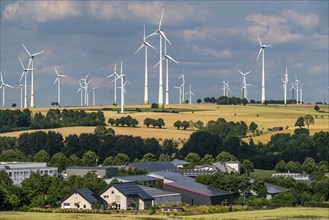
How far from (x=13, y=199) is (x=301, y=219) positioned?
29788 mm

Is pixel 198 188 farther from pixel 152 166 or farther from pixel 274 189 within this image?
pixel 152 166

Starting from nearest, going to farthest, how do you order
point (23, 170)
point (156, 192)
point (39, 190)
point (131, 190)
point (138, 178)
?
1. point (131, 190)
2. point (39, 190)
3. point (156, 192)
4. point (138, 178)
5. point (23, 170)

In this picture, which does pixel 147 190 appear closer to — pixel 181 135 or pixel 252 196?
pixel 252 196

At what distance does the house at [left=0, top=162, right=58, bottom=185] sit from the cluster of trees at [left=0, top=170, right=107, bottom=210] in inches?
520

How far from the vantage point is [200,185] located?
116m

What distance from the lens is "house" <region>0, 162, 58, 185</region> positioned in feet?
424

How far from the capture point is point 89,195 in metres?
100

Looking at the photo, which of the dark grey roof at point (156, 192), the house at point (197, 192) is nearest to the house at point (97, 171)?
the house at point (197, 192)

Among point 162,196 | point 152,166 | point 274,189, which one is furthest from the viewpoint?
point 152,166

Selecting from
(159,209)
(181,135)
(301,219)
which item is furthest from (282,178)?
(181,135)

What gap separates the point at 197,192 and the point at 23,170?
3291 cm

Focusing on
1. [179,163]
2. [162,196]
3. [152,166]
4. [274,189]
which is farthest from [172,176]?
[179,163]

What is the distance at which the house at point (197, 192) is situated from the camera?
10694 cm

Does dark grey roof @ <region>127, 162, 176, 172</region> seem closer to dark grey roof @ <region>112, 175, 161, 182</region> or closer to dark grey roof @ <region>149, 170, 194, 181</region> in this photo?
dark grey roof @ <region>149, 170, 194, 181</region>
